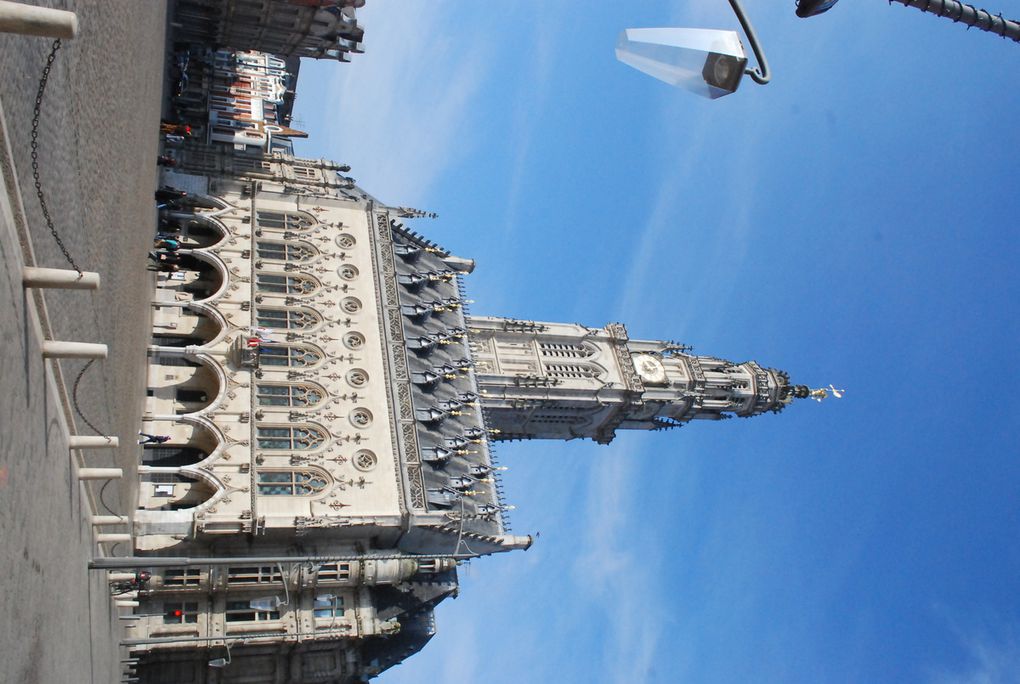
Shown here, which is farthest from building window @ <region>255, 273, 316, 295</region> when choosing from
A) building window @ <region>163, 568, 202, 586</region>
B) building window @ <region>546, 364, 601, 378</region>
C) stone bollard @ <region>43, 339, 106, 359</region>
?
stone bollard @ <region>43, 339, 106, 359</region>

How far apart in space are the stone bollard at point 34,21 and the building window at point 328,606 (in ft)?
108

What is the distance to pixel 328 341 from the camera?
154 ft

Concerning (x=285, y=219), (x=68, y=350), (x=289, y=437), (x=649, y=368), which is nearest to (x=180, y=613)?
(x=289, y=437)

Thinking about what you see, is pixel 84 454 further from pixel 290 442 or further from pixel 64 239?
pixel 290 442

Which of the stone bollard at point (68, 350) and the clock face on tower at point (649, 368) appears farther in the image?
the clock face on tower at point (649, 368)

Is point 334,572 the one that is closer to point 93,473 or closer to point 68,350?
point 93,473

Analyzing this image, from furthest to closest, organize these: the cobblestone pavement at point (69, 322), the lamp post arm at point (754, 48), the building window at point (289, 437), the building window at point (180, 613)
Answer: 1. the building window at point (289, 437)
2. the building window at point (180, 613)
3. the cobblestone pavement at point (69, 322)
4. the lamp post arm at point (754, 48)

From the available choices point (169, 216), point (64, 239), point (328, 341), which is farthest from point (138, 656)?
point (64, 239)

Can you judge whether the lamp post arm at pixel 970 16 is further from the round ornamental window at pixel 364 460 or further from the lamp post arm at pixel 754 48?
the round ornamental window at pixel 364 460

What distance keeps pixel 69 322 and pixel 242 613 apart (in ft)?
78.7

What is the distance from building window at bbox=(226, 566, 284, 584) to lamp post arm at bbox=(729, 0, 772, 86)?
34.7 metres

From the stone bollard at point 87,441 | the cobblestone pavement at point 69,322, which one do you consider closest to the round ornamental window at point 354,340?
the cobblestone pavement at point 69,322

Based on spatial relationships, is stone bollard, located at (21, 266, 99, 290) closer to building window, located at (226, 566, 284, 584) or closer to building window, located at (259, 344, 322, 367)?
building window, located at (226, 566, 284, 584)

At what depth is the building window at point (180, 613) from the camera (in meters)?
38.0
